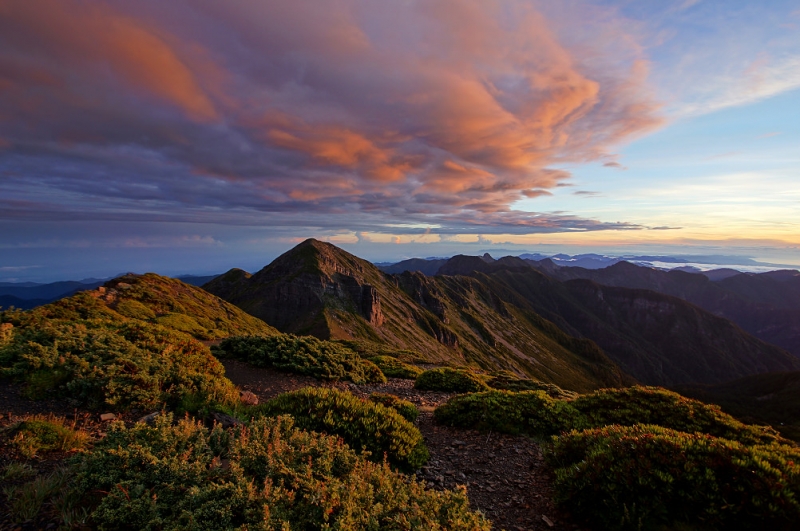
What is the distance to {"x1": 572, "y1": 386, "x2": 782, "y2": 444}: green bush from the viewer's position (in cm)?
1097

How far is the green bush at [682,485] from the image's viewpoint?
5.70 metres

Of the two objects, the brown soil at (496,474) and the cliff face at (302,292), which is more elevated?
the brown soil at (496,474)

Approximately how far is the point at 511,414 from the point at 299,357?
12.0 metres

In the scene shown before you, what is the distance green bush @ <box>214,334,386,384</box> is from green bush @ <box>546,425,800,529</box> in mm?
13869

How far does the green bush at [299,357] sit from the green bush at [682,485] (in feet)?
45.5

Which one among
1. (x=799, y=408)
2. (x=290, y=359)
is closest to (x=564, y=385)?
(x=799, y=408)

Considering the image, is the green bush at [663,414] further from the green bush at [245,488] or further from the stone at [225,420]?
the stone at [225,420]

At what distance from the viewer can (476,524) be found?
506 cm

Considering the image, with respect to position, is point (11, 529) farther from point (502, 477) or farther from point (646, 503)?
point (646, 503)

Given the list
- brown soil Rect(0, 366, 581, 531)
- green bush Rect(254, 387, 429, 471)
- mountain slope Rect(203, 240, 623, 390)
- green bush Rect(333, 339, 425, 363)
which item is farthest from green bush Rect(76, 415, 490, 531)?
mountain slope Rect(203, 240, 623, 390)

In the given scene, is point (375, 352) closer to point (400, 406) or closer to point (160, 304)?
point (400, 406)

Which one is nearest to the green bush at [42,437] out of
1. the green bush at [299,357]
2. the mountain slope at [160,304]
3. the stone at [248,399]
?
the stone at [248,399]

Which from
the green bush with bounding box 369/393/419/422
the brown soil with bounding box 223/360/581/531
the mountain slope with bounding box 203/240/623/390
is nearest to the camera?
the brown soil with bounding box 223/360/581/531

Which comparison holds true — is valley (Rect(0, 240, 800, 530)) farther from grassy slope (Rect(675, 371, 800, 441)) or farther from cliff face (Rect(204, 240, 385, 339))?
grassy slope (Rect(675, 371, 800, 441))
